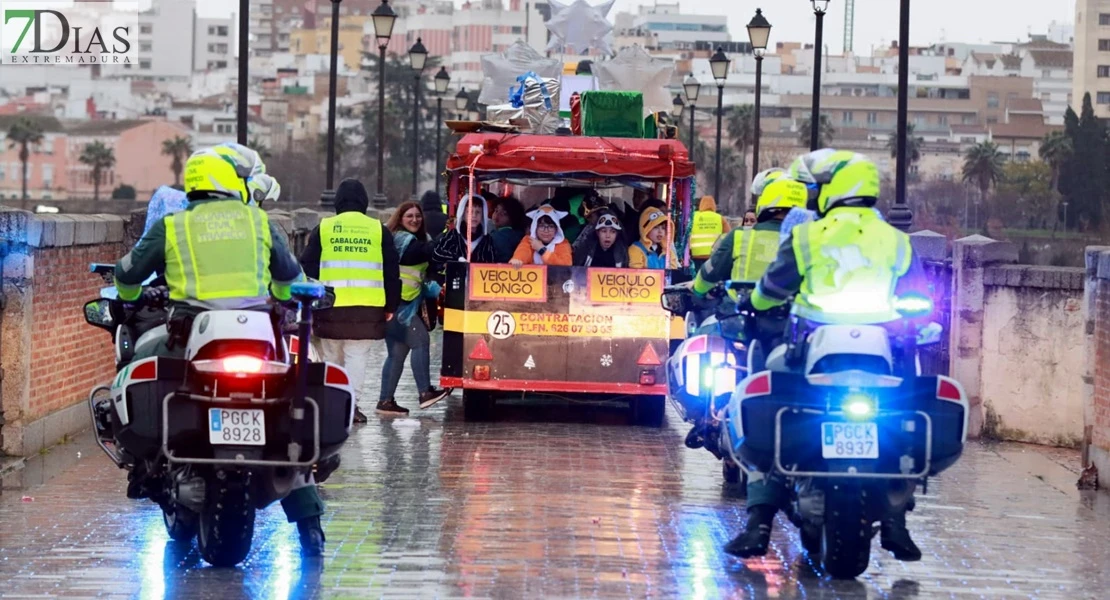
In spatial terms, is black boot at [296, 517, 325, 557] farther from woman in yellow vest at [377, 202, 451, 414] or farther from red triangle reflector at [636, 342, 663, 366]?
woman in yellow vest at [377, 202, 451, 414]

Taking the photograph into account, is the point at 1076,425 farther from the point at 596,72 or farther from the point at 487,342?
→ the point at 596,72

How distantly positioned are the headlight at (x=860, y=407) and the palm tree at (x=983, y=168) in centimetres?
14629

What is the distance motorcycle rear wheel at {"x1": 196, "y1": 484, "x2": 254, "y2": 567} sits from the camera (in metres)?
8.89

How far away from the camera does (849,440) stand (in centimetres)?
888

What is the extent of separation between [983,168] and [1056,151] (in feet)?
58.4

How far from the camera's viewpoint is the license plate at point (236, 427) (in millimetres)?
8742

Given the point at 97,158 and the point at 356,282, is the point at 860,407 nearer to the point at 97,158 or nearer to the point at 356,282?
the point at 356,282

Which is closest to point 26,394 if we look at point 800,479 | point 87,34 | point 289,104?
point 800,479

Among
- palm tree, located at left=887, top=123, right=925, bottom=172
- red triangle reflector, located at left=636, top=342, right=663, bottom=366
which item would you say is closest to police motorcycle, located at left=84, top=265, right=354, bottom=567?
red triangle reflector, located at left=636, top=342, right=663, bottom=366

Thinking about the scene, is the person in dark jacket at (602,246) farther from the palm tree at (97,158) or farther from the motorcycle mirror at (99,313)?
the palm tree at (97,158)

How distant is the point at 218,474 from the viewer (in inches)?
346

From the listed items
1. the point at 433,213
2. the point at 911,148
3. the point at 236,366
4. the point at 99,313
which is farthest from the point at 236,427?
the point at 911,148

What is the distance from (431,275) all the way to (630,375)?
1.95 metres

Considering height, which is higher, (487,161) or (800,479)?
(487,161)
